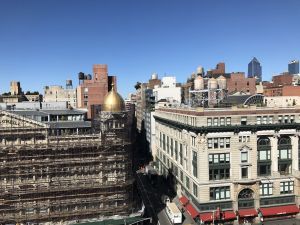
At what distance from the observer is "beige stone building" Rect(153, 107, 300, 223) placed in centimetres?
6469

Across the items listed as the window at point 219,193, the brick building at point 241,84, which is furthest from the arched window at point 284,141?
the brick building at point 241,84

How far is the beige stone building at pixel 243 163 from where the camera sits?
64.7m

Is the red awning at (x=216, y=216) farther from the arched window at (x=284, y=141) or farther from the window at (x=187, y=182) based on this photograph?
the arched window at (x=284, y=141)

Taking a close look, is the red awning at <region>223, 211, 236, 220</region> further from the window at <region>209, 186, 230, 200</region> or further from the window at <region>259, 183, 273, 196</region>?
the window at <region>259, 183, 273, 196</region>

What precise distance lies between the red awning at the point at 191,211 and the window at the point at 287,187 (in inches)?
719

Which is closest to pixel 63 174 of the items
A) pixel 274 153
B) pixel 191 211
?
pixel 191 211

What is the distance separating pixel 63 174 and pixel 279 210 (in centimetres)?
4283

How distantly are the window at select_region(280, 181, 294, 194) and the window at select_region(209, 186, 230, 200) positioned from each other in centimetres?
1181

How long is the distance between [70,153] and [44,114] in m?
20.4

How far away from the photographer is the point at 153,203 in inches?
3187

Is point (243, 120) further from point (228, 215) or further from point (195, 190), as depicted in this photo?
point (228, 215)

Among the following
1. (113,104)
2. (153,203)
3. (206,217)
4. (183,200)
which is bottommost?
(153,203)

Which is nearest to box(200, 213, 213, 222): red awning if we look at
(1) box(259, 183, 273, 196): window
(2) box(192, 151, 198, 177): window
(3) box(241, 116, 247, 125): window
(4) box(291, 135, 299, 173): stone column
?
(2) box(192, 151, 198, 177): window

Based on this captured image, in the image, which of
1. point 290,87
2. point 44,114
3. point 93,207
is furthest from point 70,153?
point 290,87
